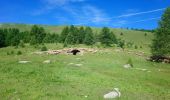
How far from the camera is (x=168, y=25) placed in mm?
61156

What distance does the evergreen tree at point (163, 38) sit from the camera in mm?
60094

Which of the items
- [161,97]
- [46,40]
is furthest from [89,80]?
[46,40]

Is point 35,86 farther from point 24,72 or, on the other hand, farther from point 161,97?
point 161,97

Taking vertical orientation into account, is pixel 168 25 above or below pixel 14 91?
above

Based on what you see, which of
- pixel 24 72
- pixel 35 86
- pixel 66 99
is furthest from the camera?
pixel 24 72

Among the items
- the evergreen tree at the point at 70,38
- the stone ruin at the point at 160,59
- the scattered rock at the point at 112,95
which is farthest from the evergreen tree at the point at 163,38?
the evergreen tree at the point at 70,38

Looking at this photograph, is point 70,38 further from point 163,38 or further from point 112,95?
point 112,95

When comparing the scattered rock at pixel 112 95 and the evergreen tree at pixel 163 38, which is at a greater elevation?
the evergreen tree at pixel 163 38

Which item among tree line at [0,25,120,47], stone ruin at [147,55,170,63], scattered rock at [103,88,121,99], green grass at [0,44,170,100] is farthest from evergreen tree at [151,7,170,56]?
scattered rock at [103,88,121,99]

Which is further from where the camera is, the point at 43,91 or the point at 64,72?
the point at 64,72

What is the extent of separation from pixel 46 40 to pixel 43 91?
96.0 meters

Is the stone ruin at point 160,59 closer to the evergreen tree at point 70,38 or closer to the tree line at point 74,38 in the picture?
the tree line at point 74,38

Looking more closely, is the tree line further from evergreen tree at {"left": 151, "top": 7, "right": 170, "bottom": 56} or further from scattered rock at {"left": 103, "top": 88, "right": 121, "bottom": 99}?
scattered rock at {"left": 103, "top": 88, "right": 121, "bottom": 99}

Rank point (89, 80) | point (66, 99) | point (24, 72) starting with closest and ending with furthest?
1. point (66, 99)
2. point (89, 80)
3. point (24, 72)
